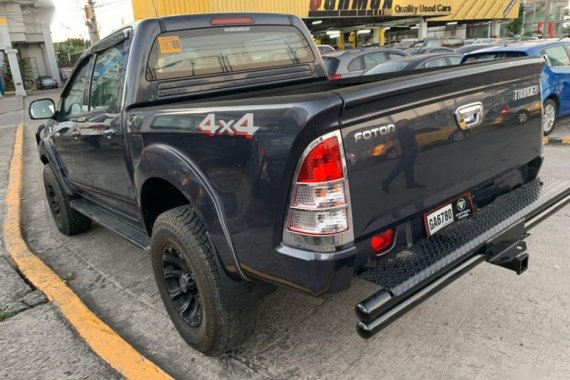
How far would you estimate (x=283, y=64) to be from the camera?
12.2 ft

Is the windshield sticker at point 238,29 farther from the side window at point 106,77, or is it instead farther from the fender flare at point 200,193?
the fender flare at point 200,193

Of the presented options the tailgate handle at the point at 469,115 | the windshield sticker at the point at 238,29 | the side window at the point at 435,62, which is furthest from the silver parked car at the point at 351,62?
the tailgate handle at the point at 469,115

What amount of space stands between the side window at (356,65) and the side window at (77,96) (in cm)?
688

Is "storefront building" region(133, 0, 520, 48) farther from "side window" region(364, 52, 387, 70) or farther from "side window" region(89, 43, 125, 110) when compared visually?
"side window" region(89, 43, 125, 110)

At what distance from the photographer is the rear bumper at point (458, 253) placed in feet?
6.63

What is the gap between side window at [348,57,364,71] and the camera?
1021cm

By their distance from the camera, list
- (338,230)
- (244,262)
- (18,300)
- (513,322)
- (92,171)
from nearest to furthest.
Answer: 1. (338,230)
2. (244,262)
3. (513,322)
4. (18,300)
5. (92,171)

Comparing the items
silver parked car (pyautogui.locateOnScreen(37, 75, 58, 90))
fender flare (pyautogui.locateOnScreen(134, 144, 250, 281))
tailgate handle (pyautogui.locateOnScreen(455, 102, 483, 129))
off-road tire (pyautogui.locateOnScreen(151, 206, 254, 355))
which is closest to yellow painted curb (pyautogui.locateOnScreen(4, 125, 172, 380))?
off-road tire (pyautogui.locateOnScreen(151, 206, 254, 355))

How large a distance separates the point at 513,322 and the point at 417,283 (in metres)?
1.20

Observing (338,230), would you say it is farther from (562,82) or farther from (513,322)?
(562,82)

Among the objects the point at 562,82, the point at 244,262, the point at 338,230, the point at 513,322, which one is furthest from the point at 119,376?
the point at 562,82

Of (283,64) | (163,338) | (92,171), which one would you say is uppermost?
(283,64)

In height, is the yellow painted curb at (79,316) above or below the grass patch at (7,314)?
above

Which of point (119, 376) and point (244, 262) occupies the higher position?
point (244, 262)
